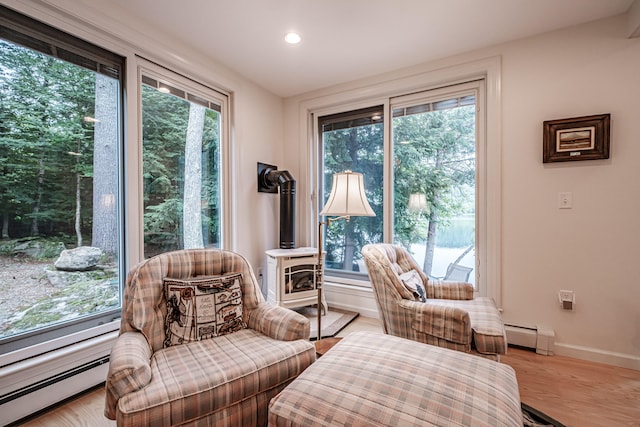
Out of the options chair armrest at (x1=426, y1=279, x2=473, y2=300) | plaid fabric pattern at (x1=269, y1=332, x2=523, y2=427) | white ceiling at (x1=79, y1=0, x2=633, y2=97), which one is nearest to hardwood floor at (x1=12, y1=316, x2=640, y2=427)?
chair armrest at (x1=426, y1=279, x2=473, y2=300)

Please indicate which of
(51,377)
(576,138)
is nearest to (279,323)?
(51,377)

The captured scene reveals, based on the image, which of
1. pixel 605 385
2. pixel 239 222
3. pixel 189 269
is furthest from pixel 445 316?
pixel 239 222

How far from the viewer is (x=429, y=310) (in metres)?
1.78

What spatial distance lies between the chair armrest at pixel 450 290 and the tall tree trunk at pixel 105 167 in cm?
235

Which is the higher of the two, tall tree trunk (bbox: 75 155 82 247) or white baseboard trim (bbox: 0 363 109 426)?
tall tree trunk (bbox: 75 155 82 247)

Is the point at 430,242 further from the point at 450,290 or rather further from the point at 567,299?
the point at 567,299

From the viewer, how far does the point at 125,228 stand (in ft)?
6.83

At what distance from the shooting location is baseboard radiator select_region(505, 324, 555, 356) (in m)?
2.24

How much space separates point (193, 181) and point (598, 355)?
343cm

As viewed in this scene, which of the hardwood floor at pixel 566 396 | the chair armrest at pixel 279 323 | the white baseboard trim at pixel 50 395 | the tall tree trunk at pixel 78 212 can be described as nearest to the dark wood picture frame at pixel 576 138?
the hardwood floor at pixel 566 396

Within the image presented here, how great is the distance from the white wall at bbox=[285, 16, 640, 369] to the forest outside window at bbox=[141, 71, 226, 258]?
241 centimetres

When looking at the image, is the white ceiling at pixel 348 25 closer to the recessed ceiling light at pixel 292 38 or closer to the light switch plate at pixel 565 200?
the recessed ceiling light at pixel 292 38

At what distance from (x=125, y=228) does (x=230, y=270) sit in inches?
34.3

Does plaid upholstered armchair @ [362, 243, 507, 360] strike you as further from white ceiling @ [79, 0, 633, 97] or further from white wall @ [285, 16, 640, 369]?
white ceiling @ [79, 0, 633, 97]
